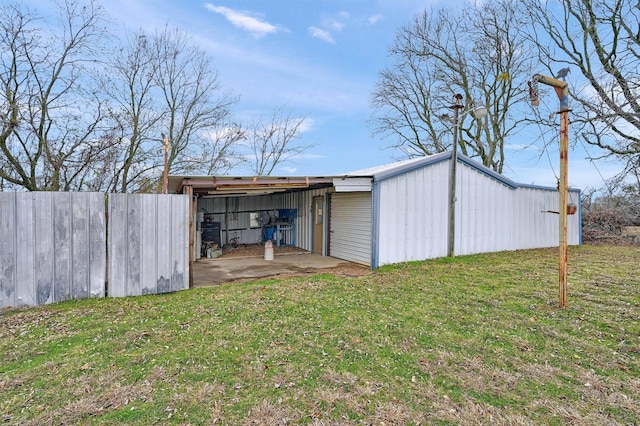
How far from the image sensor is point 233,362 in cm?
320

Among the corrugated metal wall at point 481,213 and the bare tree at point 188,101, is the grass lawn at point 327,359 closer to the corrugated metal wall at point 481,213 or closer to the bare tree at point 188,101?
the corrugated metal wall at point 481,213

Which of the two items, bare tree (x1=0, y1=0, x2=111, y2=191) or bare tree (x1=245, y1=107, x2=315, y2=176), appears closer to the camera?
bare tree (x1=0, y1=0, x2=111, y2=191)

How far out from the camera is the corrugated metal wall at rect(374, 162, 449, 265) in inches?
332

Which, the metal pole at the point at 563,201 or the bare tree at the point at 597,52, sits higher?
the bare tree at the point at 597,52

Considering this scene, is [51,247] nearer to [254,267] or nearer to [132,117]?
[254,267]

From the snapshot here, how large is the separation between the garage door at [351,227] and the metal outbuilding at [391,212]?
0.09 feet

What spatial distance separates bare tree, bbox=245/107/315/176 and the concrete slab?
487 inches

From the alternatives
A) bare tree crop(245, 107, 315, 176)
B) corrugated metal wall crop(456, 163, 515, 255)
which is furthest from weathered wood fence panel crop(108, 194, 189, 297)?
bare tree crop(245, 107, 315, 176)

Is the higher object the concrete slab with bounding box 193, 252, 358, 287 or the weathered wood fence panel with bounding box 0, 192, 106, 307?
the weathered wood fence panel with bounding box 0, 192, 106, 307

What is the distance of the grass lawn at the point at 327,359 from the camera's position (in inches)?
96.5

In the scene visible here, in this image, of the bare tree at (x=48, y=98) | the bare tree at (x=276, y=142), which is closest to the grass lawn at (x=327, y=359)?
the bare tree at (x=48, y=98)

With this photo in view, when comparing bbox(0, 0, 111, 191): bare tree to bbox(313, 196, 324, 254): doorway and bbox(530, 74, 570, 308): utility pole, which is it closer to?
bbox(313, 196, 324, 254): doorway

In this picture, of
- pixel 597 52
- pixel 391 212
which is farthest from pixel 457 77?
pixel 391 212

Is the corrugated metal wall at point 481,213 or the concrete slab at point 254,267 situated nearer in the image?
the concrete slab at point 254,267
